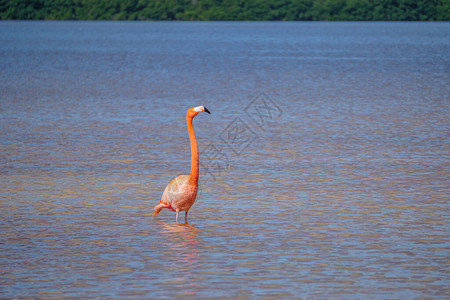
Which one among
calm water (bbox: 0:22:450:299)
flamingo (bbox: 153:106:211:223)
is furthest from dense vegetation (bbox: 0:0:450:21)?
flamingo (bbox: 153:106:211:223)

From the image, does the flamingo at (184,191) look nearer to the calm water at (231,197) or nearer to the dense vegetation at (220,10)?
the calm water at (231,197)

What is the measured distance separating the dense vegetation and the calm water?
→ 109858 mm

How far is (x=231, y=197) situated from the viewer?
36.5 ft

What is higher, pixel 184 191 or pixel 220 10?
pixel 220 10

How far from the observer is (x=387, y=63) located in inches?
1604

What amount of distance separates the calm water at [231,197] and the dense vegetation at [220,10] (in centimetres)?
10986

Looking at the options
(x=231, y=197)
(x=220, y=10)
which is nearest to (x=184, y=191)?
(x=231, y=197)

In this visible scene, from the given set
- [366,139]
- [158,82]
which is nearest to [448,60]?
[158,82]

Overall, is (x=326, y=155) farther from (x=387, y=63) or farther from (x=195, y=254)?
(x=387, y=63)

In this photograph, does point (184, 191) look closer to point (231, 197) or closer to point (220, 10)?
point (231, 197)

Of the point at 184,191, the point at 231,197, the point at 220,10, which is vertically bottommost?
the point at 184,191

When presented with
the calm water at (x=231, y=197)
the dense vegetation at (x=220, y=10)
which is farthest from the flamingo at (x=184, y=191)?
the dense vegetation at (x=220, y=10)

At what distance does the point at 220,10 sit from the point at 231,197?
423 feet

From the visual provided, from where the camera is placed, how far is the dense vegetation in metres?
132
